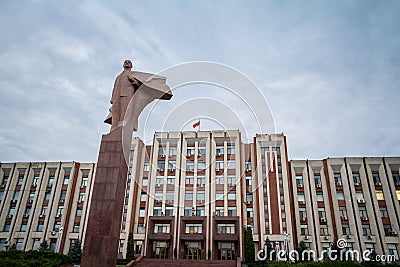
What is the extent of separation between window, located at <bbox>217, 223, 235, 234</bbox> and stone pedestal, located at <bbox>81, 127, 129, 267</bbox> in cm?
2019

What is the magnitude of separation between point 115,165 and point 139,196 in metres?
23.6

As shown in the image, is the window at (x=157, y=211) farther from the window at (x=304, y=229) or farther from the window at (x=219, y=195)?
the window at (x=304, y=229)

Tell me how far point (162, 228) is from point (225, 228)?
6.46 meters

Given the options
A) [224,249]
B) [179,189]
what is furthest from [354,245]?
[179,189]

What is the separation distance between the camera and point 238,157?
31.6 metres

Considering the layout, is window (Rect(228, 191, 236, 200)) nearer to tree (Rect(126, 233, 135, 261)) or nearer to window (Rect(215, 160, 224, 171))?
window (Rect(215, 160, 224, 171))

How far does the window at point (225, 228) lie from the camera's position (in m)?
28.3

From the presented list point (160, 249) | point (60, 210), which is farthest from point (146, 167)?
point (60, 210)

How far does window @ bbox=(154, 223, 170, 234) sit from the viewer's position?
29.5 m

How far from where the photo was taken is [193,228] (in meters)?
29.3

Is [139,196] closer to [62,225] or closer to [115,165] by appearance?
[62,225]

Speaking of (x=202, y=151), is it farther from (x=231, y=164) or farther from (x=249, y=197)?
(x=249, y=197)

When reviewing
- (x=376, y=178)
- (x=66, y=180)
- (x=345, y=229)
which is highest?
(x=376, y=178)

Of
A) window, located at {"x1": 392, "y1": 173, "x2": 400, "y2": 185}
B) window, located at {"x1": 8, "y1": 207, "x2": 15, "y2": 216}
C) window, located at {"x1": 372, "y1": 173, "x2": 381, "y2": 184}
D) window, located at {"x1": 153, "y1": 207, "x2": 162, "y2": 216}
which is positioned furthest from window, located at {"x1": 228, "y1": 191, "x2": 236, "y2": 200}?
window, located at {"x1": 8, "y1": 207, "x2": 15, "y2": 216}
